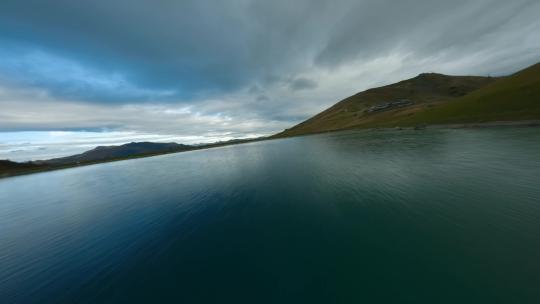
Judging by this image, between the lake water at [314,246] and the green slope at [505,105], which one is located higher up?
the green slope at [505,105]

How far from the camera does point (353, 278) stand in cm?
993

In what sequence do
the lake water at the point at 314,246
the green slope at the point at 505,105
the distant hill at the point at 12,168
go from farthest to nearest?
1. the distant hill at the point at 12,168
2. the green slope at the point at 505,105
3. the lake water at the point at 314,246

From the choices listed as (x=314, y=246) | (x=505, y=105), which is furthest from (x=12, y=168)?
(x=505, y=105)

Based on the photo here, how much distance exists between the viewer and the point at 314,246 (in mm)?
Result: 13047

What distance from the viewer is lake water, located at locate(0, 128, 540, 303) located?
934 centimetres

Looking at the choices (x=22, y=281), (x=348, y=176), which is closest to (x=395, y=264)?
(x=348, y=176)

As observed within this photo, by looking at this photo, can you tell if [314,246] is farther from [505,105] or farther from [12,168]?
[12,168]

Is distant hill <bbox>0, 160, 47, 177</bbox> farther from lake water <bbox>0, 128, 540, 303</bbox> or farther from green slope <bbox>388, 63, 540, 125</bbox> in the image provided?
green slope <bbox>388, 63, 540, 125</bbox>

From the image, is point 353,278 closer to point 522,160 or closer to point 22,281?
point 22,281

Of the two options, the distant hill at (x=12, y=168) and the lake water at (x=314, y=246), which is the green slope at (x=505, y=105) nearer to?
the lake water at (x=314, y=246)

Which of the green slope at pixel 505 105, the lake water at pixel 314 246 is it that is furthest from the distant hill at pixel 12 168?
the green slope at pixel 505 105

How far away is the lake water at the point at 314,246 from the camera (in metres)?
9.34

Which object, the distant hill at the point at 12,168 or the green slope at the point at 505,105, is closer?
the green slope at the point at 505,105

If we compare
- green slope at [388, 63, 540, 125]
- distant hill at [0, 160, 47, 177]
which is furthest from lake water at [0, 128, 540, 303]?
distant hill at [0, 160, 47, 177]
